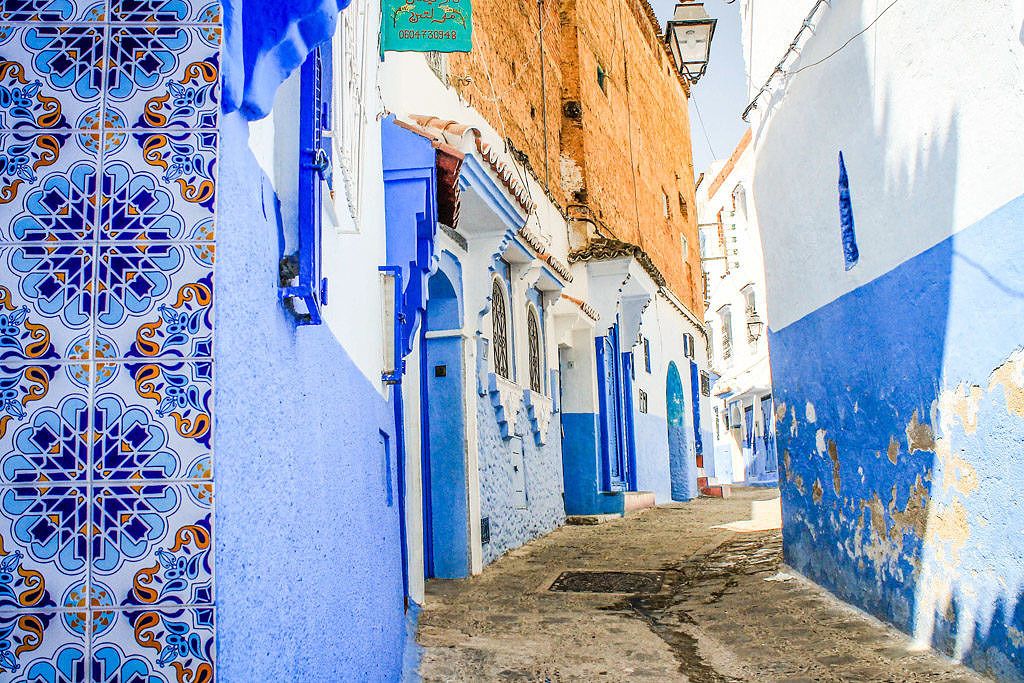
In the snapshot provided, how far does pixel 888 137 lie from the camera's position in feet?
16.8

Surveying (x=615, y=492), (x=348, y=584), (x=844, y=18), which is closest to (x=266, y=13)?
(x=348, y=584)

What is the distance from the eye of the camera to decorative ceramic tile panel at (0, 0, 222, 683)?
165 centimetres

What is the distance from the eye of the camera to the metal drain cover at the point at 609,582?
7.34 meters

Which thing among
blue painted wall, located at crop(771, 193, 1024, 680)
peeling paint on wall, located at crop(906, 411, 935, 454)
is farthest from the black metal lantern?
peeling paint on wall, located at crop(906, 411, 935, 454)

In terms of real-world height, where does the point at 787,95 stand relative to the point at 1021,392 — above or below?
above

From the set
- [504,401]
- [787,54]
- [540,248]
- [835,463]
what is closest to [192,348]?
[835,463]

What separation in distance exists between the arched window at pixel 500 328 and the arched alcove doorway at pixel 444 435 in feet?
4.31

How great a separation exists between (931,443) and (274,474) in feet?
12.7

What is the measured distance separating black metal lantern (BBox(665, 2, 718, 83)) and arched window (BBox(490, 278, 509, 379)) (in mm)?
3294

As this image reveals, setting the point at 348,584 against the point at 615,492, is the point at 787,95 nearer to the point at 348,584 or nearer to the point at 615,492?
the point at 348,584

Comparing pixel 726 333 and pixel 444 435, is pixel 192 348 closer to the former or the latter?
pixel 444 435

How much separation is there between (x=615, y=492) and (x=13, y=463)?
12025mm

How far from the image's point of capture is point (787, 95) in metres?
7.00

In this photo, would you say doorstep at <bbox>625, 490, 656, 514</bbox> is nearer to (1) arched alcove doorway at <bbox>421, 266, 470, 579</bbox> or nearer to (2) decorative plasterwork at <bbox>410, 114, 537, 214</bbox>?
(1) arched alcove doorway at <bbox>421, 266, 470, 579</bbox>
